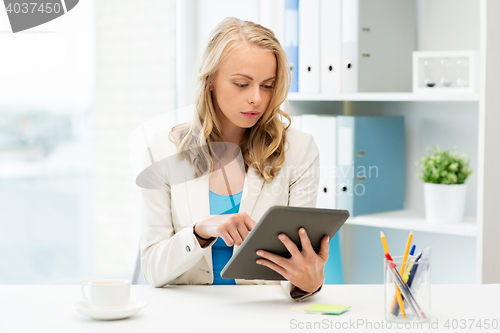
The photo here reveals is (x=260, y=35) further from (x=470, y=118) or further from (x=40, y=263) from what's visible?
(x=40, y=263)

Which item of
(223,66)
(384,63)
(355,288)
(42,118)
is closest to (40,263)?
(42,118)

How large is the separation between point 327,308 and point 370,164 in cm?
108

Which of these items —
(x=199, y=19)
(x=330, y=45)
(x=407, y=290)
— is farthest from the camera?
(x=199, y=19)

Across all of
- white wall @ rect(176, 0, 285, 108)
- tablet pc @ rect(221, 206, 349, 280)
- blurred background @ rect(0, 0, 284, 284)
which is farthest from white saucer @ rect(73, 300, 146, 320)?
white wall @ rect(176, 0, 285, 108)

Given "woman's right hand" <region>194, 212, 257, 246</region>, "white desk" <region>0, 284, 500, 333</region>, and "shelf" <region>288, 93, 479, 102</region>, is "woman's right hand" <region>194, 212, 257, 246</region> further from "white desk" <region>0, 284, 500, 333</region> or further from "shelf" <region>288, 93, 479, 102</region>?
"shelf" <region>288, 93, 479, 102</region>

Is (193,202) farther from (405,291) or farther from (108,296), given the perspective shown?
(405,291)

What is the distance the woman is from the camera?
1403 millimetres

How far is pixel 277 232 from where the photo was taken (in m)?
1.01

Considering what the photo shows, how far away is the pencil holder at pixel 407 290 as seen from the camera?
93 cm

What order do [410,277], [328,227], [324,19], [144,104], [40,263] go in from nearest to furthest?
[410,277] < [328,227] < [324,19] < [40,263] < [144,104]

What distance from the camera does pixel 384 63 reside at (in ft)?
6.66

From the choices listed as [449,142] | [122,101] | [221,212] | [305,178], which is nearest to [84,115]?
[122,101]

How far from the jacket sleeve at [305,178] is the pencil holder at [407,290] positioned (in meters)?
0.55

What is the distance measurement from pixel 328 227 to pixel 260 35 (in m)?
0.64
